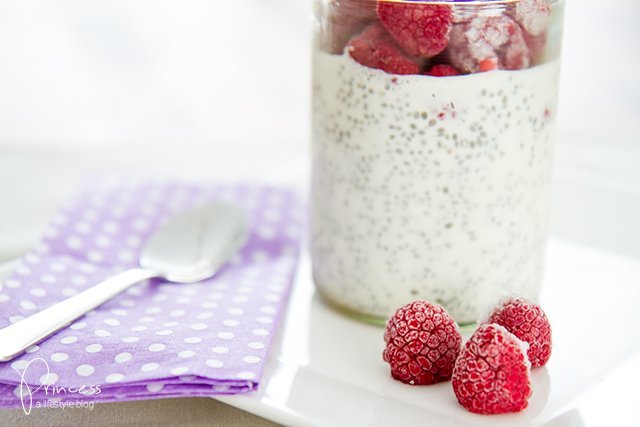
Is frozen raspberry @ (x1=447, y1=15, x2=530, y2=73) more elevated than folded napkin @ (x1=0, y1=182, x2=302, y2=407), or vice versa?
frozen raspberry @ (x1=447, y1=15, x2=530, y2=73)

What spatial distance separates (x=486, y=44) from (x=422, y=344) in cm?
28

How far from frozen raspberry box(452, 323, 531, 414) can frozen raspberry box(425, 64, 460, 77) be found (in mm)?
247

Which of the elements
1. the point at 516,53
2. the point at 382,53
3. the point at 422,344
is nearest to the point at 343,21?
the point at 382,53

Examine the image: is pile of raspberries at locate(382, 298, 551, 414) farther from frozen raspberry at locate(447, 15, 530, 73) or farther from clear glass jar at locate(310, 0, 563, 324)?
frozen raspberry at locate(447, 15, 530, 73)

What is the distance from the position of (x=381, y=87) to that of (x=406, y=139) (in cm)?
6

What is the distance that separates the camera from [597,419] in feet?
2.53

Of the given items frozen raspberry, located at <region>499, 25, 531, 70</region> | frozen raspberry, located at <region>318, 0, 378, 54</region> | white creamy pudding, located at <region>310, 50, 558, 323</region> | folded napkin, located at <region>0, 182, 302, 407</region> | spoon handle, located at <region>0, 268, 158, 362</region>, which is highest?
frozen raspberry, located at <region>318, 0, 378, 54</region>

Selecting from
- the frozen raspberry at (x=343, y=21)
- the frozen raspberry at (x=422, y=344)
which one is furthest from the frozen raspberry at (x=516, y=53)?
the frozen raspberry at (x=422, y=344)

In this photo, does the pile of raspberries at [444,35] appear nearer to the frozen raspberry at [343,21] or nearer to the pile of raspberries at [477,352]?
the frozen raspberry at [343,21]

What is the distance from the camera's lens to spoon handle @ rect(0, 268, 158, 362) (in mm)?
813

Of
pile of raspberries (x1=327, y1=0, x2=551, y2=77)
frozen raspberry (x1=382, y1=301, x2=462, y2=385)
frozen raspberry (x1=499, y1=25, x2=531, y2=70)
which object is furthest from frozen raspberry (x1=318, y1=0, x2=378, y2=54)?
frozen raspberry (x1=382, y1=301, x2=462, y2=385)

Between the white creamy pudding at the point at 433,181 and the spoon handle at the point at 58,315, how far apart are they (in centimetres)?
23

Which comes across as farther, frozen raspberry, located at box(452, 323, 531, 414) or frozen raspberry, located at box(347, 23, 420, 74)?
frozen raspberry, located at box(347, 23, 420, 74)

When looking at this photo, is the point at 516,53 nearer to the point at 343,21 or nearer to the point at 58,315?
the point at 343,21
